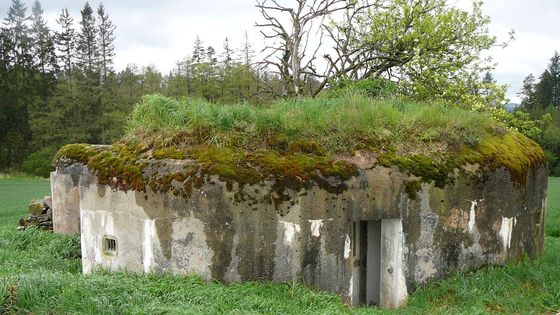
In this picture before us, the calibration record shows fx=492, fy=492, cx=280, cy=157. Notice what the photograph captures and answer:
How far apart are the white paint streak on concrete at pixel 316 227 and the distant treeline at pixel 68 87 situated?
3145cm

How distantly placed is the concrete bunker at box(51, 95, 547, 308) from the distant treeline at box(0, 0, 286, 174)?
101ft

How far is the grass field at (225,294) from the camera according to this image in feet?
15.0

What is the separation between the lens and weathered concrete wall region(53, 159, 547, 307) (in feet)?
19.4

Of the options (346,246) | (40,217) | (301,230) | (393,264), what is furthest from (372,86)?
(40,217)

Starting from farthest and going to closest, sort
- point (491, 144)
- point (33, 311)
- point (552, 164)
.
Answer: point (552, 164) < point (491, 144) < point (33, 311)

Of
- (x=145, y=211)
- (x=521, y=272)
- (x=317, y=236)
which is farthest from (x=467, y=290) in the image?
(x=145, y=211)

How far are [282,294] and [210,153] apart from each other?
6.26 feet

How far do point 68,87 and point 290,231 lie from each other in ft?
147

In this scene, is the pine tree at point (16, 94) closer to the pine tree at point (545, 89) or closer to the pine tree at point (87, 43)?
the pine tree at point (87, 43)

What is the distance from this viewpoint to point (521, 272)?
699 cm

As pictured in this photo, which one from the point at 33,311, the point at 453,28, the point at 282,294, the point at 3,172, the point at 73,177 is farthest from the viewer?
the point at 3,172

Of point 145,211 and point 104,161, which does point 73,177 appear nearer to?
point 104,161

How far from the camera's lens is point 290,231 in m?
5.95

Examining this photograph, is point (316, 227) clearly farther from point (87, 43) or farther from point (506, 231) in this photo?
point (87, 43)
